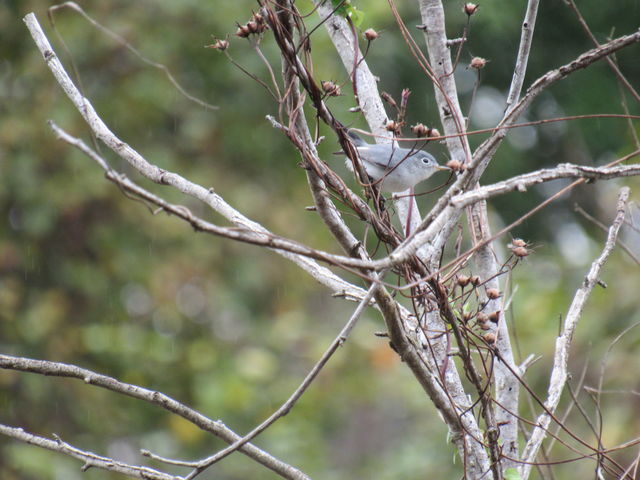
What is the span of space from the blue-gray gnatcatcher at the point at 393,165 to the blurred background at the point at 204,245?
2122 mm

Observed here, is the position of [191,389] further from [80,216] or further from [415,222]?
[415,222]

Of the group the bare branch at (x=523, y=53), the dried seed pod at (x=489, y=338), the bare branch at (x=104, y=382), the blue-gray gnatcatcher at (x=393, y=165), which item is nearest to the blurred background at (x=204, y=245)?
the blue-gray gnatcatcher at (x=393, y=165)

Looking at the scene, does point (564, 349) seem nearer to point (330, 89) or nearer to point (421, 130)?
point (421, 130)

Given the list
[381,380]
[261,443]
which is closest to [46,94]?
[261,443]

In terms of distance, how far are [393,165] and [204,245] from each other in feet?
11.1

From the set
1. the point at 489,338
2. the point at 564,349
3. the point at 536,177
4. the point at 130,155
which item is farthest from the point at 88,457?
the point at 564,349

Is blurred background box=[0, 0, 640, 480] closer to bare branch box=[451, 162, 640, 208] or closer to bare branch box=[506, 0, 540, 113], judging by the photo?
bare branch box=[506, 0, 540, 113]

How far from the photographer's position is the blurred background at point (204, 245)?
495cm

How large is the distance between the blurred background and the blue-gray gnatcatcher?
212 cm

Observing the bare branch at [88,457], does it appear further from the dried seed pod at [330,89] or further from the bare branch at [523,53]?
the bare branch at [523,53]

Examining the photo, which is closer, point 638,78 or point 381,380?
point 638,78

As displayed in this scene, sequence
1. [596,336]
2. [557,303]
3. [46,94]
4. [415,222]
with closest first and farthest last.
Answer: [415,222] → [596,336] → [557,303] → [46,94]

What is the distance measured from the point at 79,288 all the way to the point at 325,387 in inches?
74.3

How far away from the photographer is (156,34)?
537cm
